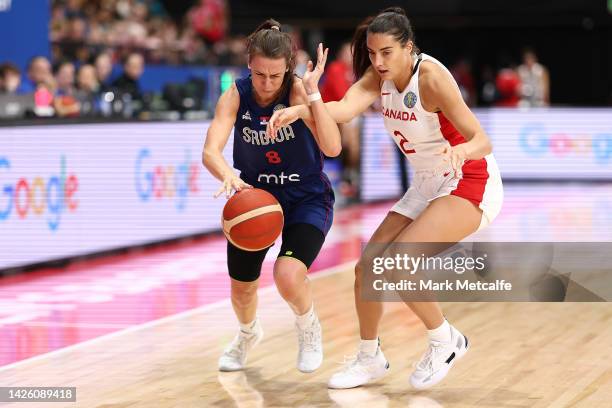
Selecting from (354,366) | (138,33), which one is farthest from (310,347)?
(138,33)

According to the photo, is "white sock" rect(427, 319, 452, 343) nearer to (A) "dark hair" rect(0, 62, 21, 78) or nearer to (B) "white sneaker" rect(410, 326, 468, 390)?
(B) "white sneaker" rect(410, 326, 468, 390)

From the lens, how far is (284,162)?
5938 millimetres

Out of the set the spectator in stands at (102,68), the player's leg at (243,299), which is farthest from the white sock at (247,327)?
the spectator in stands at (102,68)

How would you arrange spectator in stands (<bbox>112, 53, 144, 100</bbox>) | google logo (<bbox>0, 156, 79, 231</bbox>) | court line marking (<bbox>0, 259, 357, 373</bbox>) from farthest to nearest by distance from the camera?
spectator in stands (<bbox>112, 53, 144, 100</bbox>) < google logo (<bbox>0, 156, 79, 231</bbox>) < court line marking (<bbox>0, 259, 357, 373</bbox>)

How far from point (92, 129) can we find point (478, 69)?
1745 cm

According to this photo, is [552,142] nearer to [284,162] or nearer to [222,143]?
[284,162]

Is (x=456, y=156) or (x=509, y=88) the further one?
(x=509, y=88)

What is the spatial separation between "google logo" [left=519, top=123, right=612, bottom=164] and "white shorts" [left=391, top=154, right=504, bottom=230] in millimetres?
11145

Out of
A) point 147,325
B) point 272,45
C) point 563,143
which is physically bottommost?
point 563,143

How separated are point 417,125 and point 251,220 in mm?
889

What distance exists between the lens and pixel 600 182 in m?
16.6

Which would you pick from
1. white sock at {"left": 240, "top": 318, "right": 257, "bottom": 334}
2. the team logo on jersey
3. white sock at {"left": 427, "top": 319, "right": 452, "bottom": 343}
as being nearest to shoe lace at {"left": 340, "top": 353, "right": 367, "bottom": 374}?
white sock at {"left": 427, "top": 319, "right": 452, "bottom": 343}

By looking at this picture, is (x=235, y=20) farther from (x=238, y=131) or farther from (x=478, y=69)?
(x=238, y=131)

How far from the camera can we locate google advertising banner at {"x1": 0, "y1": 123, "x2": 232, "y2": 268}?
30.5 feet
